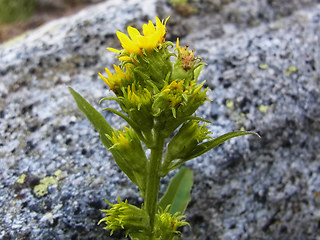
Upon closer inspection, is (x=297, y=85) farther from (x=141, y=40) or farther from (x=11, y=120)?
(x=11, y=120)

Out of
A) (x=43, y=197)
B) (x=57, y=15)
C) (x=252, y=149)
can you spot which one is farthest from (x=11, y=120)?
(x=57, y=15)

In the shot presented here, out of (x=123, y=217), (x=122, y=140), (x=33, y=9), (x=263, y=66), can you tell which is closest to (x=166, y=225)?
(x=123, y=217)

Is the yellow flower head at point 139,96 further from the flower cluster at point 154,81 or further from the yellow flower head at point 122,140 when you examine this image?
the yellow flower head at point 122,140

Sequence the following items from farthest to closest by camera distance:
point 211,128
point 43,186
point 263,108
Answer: point 263,108 < point 211,128 < point 43,186

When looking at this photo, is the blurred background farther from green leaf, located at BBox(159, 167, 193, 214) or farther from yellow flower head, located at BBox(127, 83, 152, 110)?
yellow flower head, located at BBox(127, 83, 152, 110)

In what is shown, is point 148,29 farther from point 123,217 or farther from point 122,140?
point 123,217

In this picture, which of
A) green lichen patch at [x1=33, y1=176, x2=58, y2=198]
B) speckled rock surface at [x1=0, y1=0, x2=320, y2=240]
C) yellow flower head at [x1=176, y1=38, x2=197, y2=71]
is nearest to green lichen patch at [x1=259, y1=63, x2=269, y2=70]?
speckled rock surface at [x1=0, y1=0, x2=320, y2=240]
